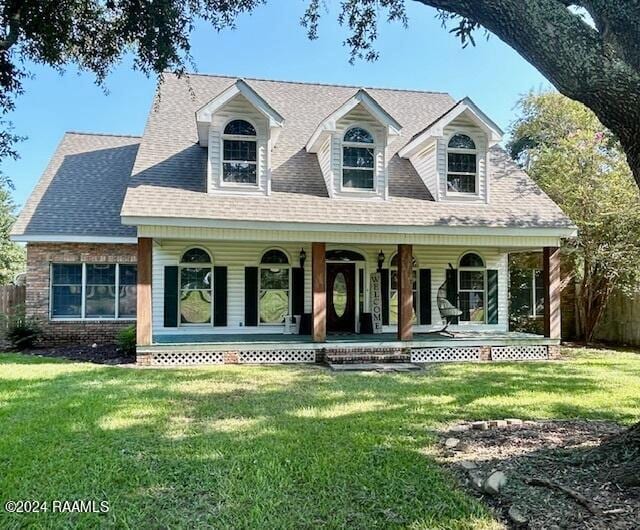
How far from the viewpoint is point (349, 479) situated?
4164 millimetres

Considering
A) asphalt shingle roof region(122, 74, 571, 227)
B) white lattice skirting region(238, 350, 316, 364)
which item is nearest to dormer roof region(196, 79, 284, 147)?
asphalt shingle roof region(122, 74, 571, 227)

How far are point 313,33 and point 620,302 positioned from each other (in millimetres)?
13112

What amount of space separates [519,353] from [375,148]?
20.1 feet

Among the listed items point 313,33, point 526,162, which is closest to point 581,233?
point 526,162

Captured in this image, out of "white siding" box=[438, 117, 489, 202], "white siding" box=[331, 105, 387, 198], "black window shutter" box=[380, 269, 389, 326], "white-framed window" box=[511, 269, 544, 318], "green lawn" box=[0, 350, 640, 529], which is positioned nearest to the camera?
"green lawn" box=[0, 350, 640, 529]

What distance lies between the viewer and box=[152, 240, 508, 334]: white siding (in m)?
12.6

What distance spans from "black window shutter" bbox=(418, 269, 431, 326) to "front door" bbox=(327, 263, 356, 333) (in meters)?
1.91

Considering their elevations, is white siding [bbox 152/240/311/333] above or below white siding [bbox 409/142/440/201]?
below

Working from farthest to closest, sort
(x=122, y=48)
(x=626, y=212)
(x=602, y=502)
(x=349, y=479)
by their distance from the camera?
(x=626, y=212) → (x=122, y=48) → (x=349, y=479) → (x=602, y=502)

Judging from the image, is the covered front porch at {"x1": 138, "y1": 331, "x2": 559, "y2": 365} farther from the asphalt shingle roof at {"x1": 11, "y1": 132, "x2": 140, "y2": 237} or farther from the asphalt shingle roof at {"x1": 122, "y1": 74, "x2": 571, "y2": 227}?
the asphalt shingle roof at {"x1": 11, "y1": 132, "x2": 140, "y2": 237}

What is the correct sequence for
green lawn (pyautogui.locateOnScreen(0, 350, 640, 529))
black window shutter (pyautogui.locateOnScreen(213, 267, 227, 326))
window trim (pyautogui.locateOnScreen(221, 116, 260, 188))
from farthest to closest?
black window shutter (pyautogui.locateOnScreen(213, 267, 227, 326))
window trim (pyautogui.locateOnScreen(221, 116, 260, 188))
green lawn (pyautogui.locateOnScreen(0, 350, 640, 529))

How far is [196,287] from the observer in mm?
12797

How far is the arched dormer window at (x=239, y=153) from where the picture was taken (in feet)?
37.7

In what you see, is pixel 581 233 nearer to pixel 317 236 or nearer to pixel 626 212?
pixel 626 212
